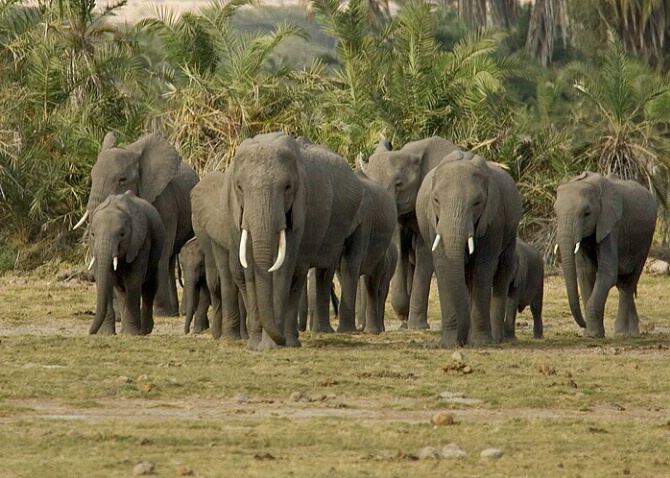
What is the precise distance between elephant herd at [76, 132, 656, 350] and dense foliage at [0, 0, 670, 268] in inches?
295

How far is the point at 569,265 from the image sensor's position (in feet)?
59.5

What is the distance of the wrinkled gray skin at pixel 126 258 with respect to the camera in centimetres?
1670

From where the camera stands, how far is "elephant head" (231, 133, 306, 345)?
1424 centimetres

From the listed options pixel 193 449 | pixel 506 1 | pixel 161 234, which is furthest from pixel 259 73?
pixel 506 1

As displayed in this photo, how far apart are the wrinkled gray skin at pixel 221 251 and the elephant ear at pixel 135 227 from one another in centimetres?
60

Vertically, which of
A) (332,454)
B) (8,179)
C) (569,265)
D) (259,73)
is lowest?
(332,454)

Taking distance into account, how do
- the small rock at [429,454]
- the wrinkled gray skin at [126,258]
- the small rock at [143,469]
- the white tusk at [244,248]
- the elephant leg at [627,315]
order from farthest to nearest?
the elephant leg at [627,315], the wrinkled gray skin at [126,258], the white tusk at [244,248], the small rock at [429,454], the small rock at [143,469]

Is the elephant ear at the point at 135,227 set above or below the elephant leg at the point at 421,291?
above

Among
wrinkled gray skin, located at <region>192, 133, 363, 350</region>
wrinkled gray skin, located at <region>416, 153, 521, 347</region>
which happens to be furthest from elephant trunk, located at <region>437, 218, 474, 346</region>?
wrinkled gray skin, located at <region>192, 133, 363, 350</region>

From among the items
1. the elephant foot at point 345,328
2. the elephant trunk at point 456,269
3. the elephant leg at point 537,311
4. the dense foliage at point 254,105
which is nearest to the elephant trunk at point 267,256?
the elephant trunk at point 456,269

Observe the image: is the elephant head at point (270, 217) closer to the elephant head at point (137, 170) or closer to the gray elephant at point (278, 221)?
the gray elephant at point (278, 221)

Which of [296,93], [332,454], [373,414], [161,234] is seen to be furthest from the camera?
[296,93]

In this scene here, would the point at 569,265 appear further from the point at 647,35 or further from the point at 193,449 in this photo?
the point at 647,35

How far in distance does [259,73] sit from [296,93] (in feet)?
3.61
